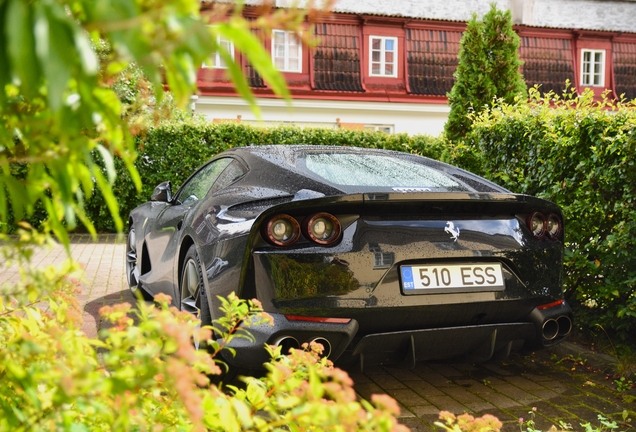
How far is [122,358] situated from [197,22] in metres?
0.69

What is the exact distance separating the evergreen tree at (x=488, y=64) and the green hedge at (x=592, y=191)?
845 cm

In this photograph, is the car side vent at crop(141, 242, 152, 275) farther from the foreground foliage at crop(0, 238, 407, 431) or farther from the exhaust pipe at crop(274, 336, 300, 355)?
the foreground foliage at crop(0, 238, 407, 431)

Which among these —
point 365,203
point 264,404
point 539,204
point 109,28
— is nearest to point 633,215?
point 539,204

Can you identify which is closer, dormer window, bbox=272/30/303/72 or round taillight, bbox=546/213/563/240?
round taillight, bbox=546/213/563/240

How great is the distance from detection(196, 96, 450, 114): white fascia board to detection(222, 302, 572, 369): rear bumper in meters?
19.8

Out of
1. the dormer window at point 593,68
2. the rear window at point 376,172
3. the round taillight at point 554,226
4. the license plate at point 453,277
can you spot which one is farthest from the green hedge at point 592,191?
the dormer window at point 593,68

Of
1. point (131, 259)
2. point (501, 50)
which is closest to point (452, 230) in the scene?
point (131, 259)

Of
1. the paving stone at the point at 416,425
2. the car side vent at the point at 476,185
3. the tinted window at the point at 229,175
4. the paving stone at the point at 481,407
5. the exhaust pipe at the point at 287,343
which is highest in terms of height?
the tinted window at the point at 229,175

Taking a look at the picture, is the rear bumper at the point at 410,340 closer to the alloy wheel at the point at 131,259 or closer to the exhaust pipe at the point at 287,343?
the exhaust pipe at the point at 287,343

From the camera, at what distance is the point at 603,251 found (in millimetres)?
4895

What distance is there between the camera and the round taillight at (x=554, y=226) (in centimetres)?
404

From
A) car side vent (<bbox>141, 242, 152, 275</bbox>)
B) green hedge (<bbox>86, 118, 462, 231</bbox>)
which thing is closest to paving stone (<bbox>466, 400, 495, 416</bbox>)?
car side vent (<bbox>141, 242, 152, 275</bbox>)

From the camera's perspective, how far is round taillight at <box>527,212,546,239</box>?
3.93 meters

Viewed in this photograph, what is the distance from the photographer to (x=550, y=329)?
392 centimetres
